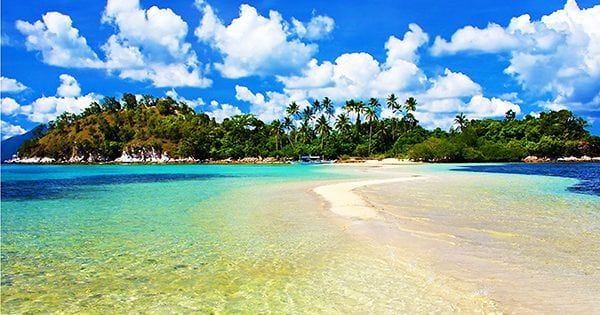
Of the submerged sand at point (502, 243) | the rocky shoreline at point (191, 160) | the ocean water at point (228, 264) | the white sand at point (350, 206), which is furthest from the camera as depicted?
the rocky shoreline at point (191, 160)

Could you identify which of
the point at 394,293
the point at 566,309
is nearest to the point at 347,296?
the point at 394,293

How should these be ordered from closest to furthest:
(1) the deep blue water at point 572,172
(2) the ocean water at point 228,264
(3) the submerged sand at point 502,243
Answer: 1. (2) the ocean water at point 228,264
2. (3) the submerged sand at point 502,243
3. (1) the deep blue water at point 572,172

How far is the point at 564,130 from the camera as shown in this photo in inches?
4262

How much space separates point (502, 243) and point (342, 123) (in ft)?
387

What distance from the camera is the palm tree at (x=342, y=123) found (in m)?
128

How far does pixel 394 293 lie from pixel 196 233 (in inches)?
296

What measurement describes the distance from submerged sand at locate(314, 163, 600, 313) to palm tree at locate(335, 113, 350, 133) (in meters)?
108

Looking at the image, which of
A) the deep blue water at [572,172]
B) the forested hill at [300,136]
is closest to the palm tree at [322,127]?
the forested hill at [300,136]

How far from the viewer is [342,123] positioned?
420 feet

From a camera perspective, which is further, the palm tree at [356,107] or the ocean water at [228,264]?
the palm tree at [356,107]

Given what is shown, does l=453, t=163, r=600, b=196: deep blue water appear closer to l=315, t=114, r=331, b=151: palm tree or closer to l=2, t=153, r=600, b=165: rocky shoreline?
l=2, t=153, r=600, b=165: rocky shoreline

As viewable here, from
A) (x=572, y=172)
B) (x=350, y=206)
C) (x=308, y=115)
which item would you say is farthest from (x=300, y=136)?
(x=350, y=206)

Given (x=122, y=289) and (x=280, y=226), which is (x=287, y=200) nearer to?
(x=280, y=226)

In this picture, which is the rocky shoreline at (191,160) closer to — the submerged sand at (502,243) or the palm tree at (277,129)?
the palm tree at (277,129)
